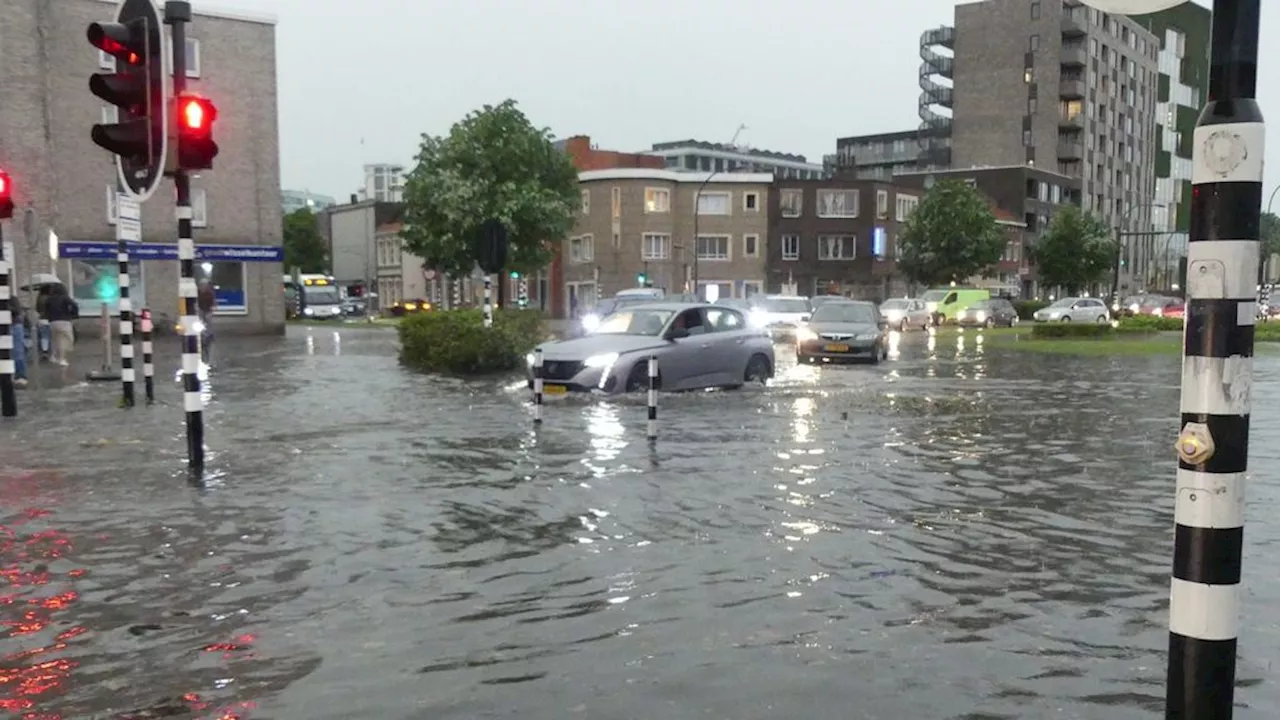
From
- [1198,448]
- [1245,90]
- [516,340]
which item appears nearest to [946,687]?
[1198,448]

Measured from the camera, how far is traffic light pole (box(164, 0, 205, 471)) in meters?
A: 8.86

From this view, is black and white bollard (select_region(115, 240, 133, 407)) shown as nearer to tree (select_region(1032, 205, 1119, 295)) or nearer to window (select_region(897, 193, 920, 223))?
window (select_region(897, 193, 920, 223))

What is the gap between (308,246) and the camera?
333 feet

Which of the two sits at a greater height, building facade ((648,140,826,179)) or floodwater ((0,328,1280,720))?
building facade ((648,140,826,179))

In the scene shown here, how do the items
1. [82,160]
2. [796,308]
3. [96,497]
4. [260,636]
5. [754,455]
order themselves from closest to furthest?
[260,636] → [96,497] → [754,455] → [82,160] → [796,308]

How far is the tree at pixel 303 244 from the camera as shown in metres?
100

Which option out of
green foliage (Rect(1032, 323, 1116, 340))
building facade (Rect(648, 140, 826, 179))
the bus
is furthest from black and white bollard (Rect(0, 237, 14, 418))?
building facade (Rect(648, 140, 826, 179))

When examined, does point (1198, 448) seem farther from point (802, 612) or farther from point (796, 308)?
point (796, 308)

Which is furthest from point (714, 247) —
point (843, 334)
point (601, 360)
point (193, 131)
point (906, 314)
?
point (193, 131)

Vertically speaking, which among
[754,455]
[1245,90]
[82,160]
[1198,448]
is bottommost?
[754,455]

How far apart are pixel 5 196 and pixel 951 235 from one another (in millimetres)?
63430

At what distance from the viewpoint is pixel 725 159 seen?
136875mm

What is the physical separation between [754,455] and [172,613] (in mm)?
6418

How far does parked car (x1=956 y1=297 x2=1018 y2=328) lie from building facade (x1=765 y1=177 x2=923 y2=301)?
2033cm
